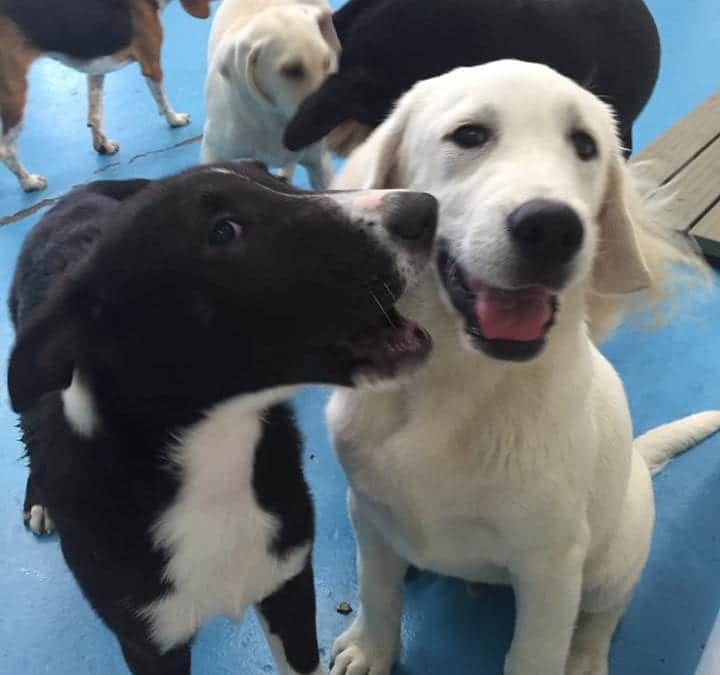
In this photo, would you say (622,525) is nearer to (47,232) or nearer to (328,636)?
(328,636)

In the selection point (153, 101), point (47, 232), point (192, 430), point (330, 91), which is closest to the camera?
point (192, 430)

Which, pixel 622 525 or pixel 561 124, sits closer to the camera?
pixel 561 124

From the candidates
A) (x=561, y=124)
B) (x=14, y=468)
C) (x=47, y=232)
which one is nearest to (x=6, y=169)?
(x=14, y=468)

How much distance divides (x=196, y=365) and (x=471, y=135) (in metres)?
0.41

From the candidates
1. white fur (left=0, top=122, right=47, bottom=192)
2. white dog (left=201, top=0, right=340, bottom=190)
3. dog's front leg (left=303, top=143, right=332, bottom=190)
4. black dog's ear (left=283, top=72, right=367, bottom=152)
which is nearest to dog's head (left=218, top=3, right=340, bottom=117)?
white dog (left=201, top=0, right=340, bottom=190)

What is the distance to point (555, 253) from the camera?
0.85 m

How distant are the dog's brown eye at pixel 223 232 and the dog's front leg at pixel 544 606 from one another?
1.84 feet

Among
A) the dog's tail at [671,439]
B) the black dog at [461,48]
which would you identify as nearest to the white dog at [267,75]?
the black dog at [461,48]

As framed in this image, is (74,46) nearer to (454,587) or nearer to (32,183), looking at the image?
(32,183)

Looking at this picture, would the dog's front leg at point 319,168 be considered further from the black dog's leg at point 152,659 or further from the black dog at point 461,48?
the black dog's leg at point 152,659

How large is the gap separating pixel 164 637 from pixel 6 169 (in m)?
2.48

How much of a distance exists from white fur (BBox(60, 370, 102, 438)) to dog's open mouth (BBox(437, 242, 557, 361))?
0.45 meters

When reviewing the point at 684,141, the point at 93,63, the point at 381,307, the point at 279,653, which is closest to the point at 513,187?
the point at 381,307

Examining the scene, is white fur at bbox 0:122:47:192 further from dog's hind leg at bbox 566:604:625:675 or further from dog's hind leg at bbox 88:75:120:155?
dog's hind leg at bbox 566:604:625:675
